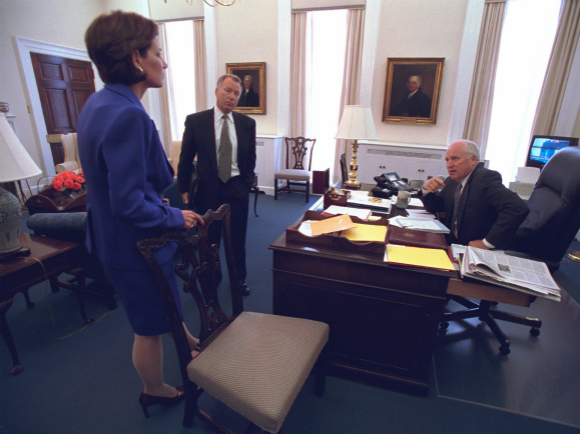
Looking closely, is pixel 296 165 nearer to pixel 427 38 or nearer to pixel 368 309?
pixel 427 38

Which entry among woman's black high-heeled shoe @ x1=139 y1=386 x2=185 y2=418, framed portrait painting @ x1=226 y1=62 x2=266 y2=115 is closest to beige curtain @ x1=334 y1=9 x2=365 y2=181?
framed portrait painting @ x1=226 y1=62 x2=266 y2=115

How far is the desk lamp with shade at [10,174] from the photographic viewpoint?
1.57 meters

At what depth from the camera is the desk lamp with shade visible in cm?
157

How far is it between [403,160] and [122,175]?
14.7 feet

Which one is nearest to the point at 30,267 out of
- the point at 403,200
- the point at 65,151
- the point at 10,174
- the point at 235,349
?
the point at 10,174

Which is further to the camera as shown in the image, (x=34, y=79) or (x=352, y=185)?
(x=34, y=79)

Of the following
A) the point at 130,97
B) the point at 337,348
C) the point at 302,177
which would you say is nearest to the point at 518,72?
the point at 302,177

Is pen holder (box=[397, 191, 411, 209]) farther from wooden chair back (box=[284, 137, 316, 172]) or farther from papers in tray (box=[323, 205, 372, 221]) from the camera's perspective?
wooden chair back (box=[284, 137, 316, 172])

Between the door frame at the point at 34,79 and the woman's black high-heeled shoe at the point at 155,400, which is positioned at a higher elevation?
the door frame at the point at 34,79

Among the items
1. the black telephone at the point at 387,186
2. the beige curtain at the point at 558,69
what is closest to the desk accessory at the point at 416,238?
the black telephone at the point at 387,186

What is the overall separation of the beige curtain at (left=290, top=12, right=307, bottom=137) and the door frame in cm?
339

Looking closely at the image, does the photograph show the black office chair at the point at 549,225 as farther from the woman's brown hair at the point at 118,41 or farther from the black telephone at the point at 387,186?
the woman's brown hair at the point at 118,41

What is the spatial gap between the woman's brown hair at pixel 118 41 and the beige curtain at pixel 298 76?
4.60 meters

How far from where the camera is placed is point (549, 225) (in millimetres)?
1777
